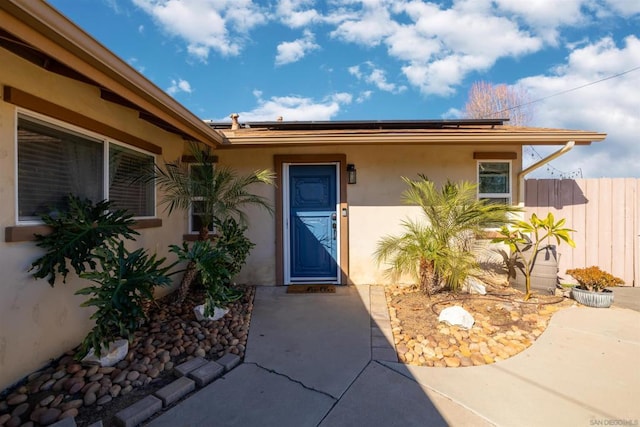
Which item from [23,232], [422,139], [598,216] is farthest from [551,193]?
[23,232]

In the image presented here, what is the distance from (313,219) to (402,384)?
317cm

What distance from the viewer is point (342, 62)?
8516 mm

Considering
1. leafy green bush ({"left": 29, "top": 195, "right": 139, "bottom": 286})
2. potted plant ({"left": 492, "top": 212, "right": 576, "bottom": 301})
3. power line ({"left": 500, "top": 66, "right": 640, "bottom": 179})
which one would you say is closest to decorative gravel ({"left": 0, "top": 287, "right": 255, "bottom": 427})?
leafy green bush ({"left": 29, "top": 195, "right": 139, "bottom": 286})

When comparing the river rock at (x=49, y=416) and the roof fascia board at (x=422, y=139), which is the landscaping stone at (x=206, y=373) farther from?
the roof fascia board at (x=422, y=139)

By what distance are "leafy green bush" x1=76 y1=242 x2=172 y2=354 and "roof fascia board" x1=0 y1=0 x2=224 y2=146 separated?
1.39 m

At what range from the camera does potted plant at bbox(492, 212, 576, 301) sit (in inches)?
166

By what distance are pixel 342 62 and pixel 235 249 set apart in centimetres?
669

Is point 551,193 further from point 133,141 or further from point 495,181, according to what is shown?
point 133,141

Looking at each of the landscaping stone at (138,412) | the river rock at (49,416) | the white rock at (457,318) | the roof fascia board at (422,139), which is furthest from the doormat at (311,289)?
the river rock at (49,416)

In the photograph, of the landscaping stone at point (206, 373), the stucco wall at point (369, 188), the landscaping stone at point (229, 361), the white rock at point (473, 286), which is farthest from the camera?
the stucco wall at point (369, 188)

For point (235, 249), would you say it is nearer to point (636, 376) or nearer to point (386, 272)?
point (386, 272)

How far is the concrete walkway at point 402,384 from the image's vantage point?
2.08 m

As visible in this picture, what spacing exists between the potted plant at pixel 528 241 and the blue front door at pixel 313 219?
99.9 inches

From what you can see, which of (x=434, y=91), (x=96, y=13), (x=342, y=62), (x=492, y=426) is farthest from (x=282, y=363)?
(x=434, y=91)
